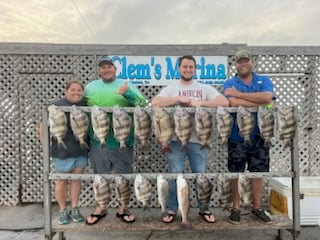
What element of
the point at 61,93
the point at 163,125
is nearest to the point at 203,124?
the point at 163,125

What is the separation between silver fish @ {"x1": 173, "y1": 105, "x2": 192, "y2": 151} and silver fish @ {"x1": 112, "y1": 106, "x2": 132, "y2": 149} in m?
0.49

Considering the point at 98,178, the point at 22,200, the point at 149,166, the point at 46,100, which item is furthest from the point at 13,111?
the point at 98,178

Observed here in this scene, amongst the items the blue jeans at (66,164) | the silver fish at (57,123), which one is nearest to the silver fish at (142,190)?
the blue jeans at (66,164)

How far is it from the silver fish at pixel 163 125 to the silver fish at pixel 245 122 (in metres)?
0.69

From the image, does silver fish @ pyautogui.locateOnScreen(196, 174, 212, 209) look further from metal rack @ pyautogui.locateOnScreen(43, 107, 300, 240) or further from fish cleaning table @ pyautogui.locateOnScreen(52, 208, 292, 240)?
fish cleaning table @ pyautogui.locateOnScreen(52, 208, 292, 240)

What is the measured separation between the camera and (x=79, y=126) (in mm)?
3801

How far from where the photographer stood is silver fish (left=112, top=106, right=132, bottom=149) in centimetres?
375

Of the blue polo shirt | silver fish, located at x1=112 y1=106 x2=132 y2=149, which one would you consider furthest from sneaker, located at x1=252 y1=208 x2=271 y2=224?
silver fish, located at x1=112 y1=106 x2=132 y2=149

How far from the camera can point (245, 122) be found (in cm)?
379

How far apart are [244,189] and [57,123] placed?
2.03 m

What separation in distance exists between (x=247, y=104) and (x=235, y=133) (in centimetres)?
37

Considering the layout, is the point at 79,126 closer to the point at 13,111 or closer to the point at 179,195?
the point at 179,195

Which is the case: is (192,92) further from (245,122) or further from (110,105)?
(110,105)

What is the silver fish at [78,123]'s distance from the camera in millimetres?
3787
